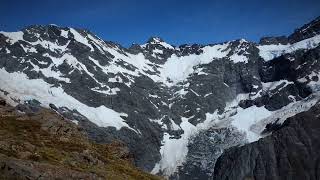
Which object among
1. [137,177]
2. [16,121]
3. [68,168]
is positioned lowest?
[68,168]

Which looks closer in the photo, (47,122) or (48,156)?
(48,156)

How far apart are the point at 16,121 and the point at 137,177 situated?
1689 cm

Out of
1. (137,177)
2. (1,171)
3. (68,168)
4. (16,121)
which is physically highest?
(16,121)

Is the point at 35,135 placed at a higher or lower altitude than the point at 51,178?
higher

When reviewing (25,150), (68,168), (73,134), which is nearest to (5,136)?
(25,150)

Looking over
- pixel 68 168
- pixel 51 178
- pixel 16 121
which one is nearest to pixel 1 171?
pixel 51 178

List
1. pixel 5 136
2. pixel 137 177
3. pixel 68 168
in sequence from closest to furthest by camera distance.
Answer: pixel 68 168, pixel 5 136, pixel 137 177

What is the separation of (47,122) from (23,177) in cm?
3076

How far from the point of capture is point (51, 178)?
45.1 m

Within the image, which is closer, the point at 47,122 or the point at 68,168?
the point at 68,168

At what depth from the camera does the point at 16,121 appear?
68.6 meters

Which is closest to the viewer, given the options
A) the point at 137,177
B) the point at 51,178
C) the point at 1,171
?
the point at 1,171

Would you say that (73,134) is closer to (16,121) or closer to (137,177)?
(16,121)

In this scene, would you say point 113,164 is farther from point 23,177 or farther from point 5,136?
point 23,177
